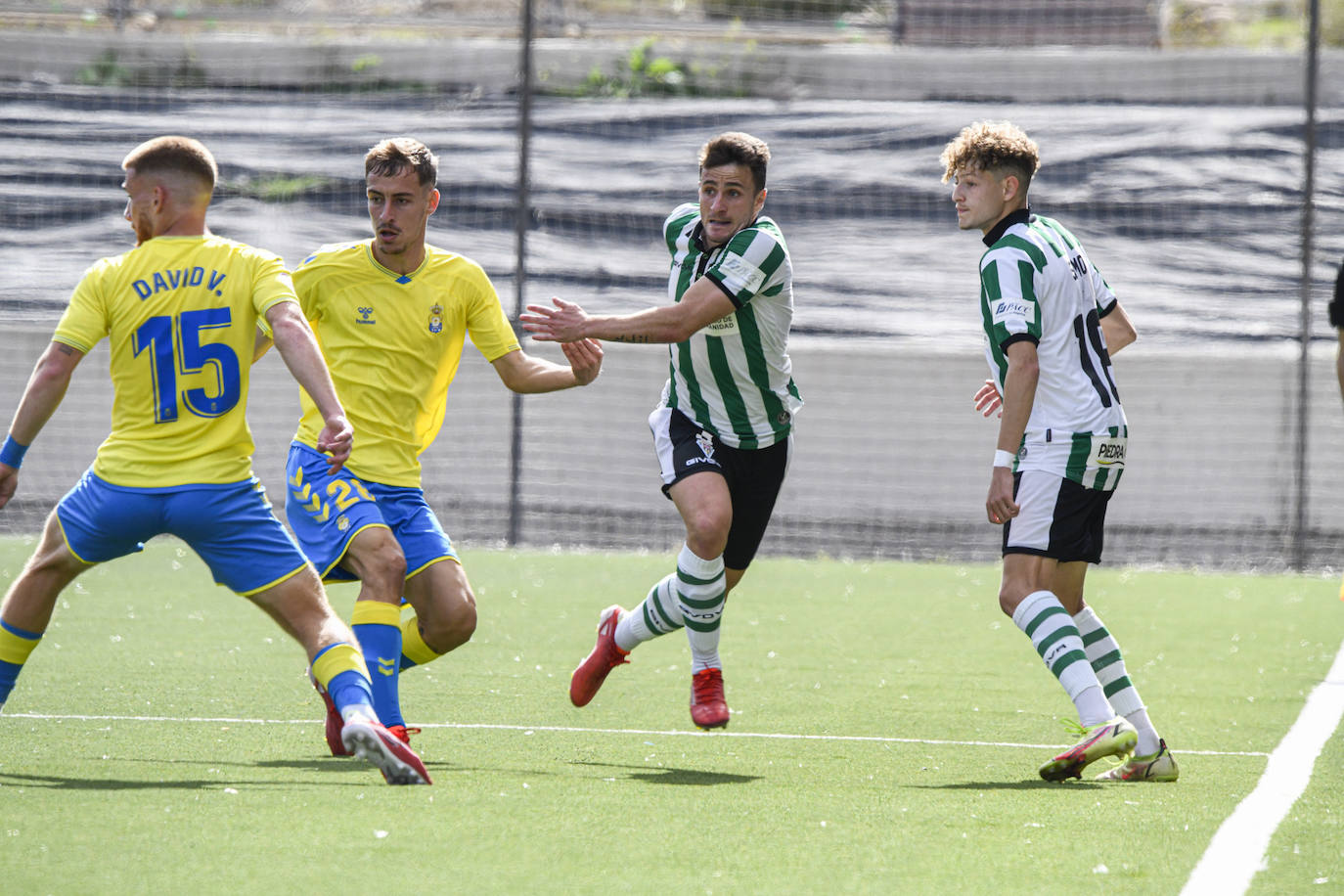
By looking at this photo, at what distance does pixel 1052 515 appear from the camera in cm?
503

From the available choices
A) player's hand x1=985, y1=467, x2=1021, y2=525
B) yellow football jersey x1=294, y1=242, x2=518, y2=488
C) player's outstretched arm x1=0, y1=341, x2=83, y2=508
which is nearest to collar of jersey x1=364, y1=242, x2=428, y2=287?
yellow football jersey x1=294, y1=242, x2=518, y2=488

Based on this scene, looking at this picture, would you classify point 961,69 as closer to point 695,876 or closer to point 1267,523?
point 1267,523

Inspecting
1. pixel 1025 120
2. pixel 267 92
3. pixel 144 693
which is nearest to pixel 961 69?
pixel 1025 120

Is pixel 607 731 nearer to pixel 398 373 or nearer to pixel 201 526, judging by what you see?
pixel 398 373

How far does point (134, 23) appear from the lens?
663 inches

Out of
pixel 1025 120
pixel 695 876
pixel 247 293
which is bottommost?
pixel 695 876

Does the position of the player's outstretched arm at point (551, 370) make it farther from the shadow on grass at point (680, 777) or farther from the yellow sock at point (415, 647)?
the shadow on grass at point (680, 777)

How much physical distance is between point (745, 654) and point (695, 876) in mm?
4196

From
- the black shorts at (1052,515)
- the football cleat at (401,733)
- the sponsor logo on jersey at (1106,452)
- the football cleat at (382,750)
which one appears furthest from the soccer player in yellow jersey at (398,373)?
the sponsor logo on jersey at (1106,452)

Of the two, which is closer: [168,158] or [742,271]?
[168,158]

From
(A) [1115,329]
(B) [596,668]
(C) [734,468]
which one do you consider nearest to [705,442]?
(C) [734,468]

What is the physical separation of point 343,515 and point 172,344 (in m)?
0.88

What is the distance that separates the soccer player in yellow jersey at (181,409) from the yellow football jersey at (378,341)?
811 mm

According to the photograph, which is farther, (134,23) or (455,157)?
(134,23)
